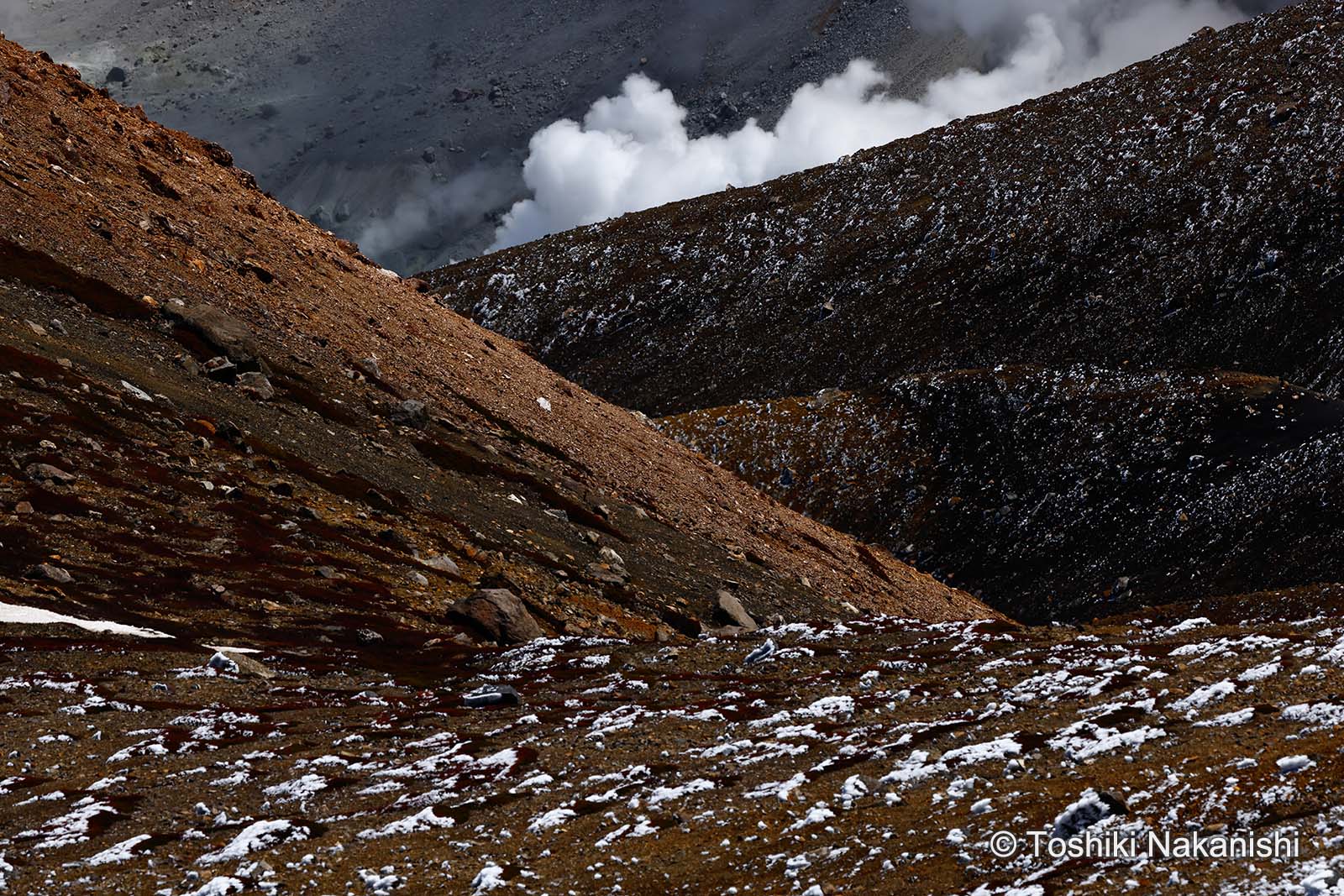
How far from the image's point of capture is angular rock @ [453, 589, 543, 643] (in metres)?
42.9

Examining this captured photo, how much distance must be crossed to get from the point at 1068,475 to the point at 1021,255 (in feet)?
180

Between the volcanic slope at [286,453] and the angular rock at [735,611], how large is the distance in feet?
4.88

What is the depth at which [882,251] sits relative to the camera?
158 meters

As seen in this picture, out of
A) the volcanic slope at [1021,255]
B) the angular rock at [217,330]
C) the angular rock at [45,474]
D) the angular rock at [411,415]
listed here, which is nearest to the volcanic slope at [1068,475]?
the volcanic slope at [1021,255]

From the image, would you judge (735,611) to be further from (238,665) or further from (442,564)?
(238,665)

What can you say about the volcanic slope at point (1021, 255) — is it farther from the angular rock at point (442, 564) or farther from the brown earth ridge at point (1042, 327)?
the angular rock at point (442, 564)

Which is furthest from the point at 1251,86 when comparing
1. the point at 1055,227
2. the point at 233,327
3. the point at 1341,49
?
the point at 233,327

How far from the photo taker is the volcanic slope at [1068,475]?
75750 millimetres

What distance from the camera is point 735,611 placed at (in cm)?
5397

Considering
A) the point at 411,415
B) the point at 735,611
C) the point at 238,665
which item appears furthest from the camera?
the point at 411,415

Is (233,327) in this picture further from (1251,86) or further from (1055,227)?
(1251,86)

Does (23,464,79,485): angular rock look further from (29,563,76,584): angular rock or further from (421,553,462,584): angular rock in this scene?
(421,553,462,584): angular rock

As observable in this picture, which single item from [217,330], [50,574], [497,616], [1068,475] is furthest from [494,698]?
[1068,475]

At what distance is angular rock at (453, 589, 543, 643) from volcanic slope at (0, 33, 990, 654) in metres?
0.20
